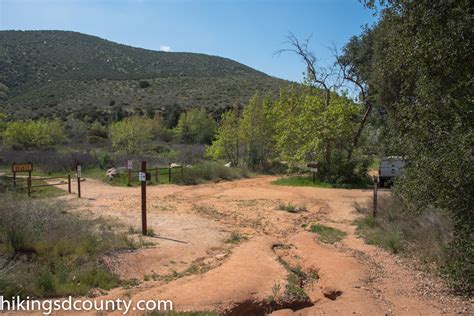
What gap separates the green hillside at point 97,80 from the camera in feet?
203

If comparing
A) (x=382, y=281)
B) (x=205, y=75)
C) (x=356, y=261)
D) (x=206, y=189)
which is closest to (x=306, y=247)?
(x=356, y=261)

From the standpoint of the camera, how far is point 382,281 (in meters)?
8.49

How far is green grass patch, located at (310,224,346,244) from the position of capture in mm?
11961

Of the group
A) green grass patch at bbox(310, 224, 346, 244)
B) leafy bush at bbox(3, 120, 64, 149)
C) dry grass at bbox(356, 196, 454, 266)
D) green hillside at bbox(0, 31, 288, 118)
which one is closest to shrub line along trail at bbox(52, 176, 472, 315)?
green grass patch at bbox(310, 224, 346, 244)

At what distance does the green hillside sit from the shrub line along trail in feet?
149

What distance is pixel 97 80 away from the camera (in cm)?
7075

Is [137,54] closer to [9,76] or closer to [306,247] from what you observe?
[9,76]

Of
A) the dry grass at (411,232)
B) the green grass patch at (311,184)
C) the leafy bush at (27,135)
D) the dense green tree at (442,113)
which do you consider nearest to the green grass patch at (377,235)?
the dry grass at (411,232)

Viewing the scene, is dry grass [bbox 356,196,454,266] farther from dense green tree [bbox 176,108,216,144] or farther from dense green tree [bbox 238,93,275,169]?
dense green tree [bbox 176,108,216,144]

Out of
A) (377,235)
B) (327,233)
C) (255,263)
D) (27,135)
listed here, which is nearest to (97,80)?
(27,135)

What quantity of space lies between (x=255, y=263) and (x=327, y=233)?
3.99 m

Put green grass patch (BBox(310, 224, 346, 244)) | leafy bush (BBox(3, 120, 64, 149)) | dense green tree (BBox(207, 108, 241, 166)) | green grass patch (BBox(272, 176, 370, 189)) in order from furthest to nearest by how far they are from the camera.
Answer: leafy bush (BBox(3, 120, 64, 149)) → dense green tree (BBox(207, 108, 241, 166)) → green grass patch (BBox(272, 176, 370, 189)) → green grass patch (BBox(310, 224, 346, 244))

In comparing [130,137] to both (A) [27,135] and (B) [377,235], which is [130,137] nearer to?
(A) [27,135]

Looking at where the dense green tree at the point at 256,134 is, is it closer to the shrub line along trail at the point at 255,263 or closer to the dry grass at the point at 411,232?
the shrub line along trail at the point at 255,263
